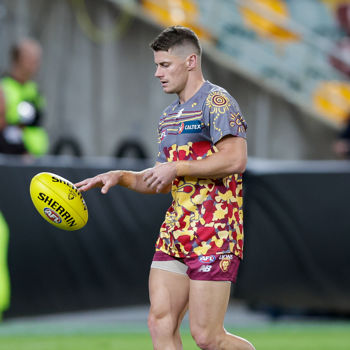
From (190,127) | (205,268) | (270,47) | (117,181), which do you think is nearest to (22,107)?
(117,181)

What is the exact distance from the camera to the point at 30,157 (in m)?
9.01

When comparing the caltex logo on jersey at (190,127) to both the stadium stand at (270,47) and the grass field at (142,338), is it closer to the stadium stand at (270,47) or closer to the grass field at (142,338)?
the grass field at (142,338)

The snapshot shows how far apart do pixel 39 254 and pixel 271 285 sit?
8.58 feet

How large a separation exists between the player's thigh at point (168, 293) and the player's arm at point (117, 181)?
19.4 inches

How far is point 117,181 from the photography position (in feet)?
16.4

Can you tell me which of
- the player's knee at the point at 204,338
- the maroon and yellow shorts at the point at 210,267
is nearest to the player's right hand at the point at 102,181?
the maroon and yellow shorts at the point at 210,267

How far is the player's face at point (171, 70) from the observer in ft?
16.2

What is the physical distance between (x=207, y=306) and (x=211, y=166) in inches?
31.1

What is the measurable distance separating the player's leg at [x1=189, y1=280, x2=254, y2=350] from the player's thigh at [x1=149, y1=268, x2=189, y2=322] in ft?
0.35

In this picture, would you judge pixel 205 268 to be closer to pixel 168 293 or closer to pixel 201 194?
pixel 168 293

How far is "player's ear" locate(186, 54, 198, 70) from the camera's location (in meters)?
4.98

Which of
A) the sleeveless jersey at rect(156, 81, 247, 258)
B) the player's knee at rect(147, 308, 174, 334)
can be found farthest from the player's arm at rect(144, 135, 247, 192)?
the player's knee at rect(147, 308, 174, 334)

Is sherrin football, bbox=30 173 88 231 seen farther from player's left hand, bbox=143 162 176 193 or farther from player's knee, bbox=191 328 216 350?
player's knee, bbox=191 328 216 350

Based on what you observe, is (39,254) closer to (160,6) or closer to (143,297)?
(143,297)
